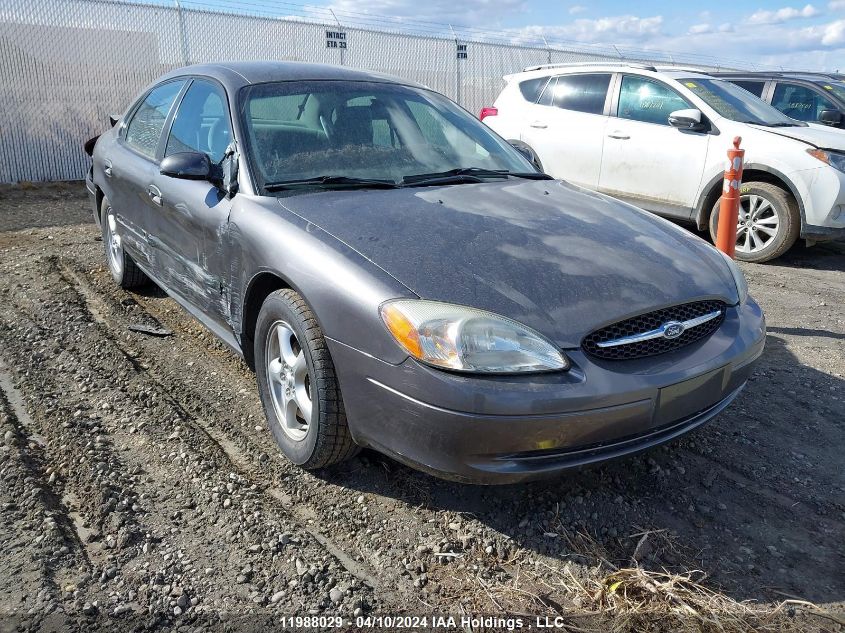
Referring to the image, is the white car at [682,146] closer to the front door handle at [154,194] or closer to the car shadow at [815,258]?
the car shadow at [815,258]

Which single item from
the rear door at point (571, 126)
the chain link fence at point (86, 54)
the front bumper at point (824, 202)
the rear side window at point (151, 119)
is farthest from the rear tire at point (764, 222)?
the chain link fence at point (86, 54)

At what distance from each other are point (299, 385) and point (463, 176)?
138cm

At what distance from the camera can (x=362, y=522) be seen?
107 inches

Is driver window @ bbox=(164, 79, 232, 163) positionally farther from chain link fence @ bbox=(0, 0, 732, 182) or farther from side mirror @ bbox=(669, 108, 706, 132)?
chain link fence @ bbox=(0, 0, 732, 182)

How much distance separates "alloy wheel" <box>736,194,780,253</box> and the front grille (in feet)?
14.9

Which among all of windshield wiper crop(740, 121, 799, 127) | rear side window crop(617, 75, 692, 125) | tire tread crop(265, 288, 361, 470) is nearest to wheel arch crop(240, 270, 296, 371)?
tire tread crop(265, 288, 361, 470)

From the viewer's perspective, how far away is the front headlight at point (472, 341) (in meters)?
2.32

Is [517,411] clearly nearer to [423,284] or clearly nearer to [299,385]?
[423,284]

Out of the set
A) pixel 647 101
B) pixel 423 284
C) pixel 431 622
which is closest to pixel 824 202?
pixel 647 101

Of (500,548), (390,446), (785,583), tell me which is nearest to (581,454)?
(500,548)

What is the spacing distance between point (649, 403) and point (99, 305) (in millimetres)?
4118

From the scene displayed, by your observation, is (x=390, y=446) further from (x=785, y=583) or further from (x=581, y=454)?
(x=785, y=583)

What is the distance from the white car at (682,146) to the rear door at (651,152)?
0.01 m

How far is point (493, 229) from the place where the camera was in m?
2.95
